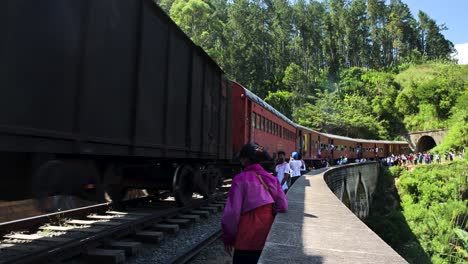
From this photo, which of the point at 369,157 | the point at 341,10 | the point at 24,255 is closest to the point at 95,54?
the point at 24,255

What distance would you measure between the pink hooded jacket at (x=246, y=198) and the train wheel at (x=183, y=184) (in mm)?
4975

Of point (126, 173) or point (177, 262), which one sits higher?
point (126, 173)

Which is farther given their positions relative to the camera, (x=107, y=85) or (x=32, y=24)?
(x=107, y=85)

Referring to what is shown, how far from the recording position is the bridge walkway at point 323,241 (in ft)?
10.3

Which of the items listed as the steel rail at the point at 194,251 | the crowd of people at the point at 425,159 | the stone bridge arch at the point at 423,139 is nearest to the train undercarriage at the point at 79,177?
the steel rail at the point at 194,251

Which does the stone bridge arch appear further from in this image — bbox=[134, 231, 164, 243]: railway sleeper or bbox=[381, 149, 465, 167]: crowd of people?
bbox=[134, 231, 164, 243]: railway sleeper

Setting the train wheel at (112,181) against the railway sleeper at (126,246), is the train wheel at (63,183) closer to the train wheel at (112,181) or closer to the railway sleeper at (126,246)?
the train wheel at (112,181)

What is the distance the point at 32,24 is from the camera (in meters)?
3.52

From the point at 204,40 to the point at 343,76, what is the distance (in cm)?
3507

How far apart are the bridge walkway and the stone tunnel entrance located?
6501cm

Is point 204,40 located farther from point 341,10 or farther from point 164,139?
point 164,139

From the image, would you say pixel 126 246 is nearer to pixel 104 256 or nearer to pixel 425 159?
pixel 104 256

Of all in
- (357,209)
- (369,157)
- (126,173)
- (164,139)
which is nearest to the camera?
(164,139)

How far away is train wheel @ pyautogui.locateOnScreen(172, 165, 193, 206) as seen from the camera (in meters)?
7.91
